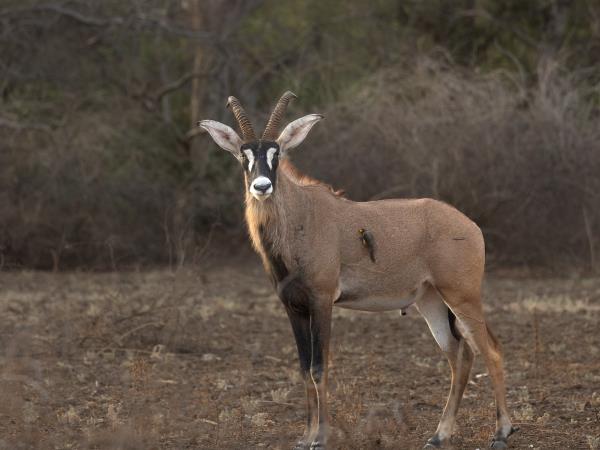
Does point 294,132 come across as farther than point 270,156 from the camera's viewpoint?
Yes

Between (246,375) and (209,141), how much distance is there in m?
12.3

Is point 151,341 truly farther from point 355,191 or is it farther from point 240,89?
point 240,89

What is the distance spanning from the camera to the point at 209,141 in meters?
22.2

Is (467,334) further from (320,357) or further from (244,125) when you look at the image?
(244,125)

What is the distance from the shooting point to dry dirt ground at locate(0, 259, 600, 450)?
802cm

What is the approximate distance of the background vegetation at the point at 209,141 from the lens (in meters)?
18.8

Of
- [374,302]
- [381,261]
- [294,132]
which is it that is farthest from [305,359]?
[294,132]

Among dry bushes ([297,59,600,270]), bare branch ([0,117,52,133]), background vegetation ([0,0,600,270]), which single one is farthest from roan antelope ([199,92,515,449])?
bare branch ([0,117,52,133])

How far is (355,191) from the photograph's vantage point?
19.3 metres

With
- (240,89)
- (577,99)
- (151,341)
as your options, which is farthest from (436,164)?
(151,341)

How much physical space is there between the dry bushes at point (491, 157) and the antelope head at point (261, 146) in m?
9.97

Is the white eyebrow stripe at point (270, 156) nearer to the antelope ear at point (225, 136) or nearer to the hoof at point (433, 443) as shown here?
the antelope ear at point (225, 136)

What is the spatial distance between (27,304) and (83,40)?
8896 mm

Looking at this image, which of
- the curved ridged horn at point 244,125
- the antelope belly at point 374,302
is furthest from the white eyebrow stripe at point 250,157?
the antelope belly at point 374,302
